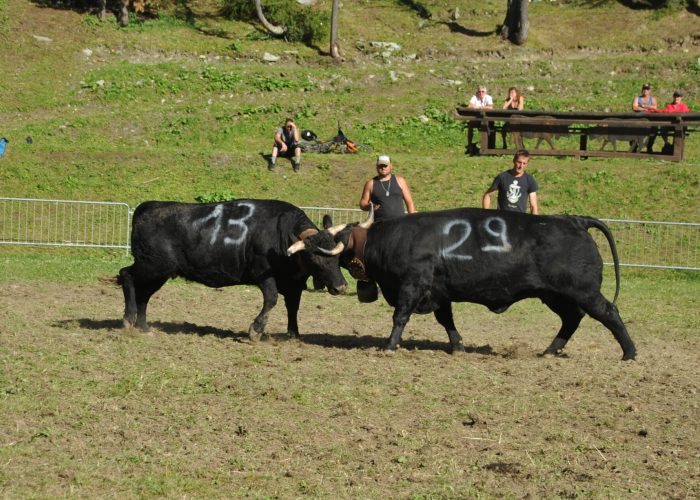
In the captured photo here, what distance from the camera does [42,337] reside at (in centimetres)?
1258

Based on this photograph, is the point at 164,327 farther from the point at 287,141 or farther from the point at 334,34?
the point at 334,34

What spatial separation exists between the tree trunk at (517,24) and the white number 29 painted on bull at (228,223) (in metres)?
29.1

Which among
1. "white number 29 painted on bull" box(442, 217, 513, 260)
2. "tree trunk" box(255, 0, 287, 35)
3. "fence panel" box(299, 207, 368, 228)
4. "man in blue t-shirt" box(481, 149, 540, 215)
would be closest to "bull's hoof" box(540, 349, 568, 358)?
"white number 29 painted on bull" box(442, 217, 513, 260)

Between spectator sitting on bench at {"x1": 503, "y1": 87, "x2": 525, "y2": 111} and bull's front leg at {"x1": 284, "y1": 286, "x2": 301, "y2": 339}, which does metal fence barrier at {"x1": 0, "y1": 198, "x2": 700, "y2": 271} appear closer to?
spectator sitting on bench at {"x1": 503, "y1": 87, "x2": 525, "y2": 111}

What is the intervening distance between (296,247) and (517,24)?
30.1m

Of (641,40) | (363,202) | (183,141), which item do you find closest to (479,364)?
(363,202)

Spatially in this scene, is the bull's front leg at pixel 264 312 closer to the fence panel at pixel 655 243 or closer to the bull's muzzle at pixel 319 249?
→ the bull's muzzle at pixel 319 249

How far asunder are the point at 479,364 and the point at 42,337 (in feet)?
16.3

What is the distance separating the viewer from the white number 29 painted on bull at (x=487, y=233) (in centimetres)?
1227

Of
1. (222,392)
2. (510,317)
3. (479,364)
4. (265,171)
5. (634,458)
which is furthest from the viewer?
(265,171)

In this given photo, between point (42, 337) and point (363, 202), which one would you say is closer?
point (42, 337)

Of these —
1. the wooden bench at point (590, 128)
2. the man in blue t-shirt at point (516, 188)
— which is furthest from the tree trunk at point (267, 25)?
the man in blue t-shirt at point (516, 188)

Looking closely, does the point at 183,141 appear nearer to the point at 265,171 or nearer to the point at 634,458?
the point at 265,171

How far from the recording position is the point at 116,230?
22.5 meters
